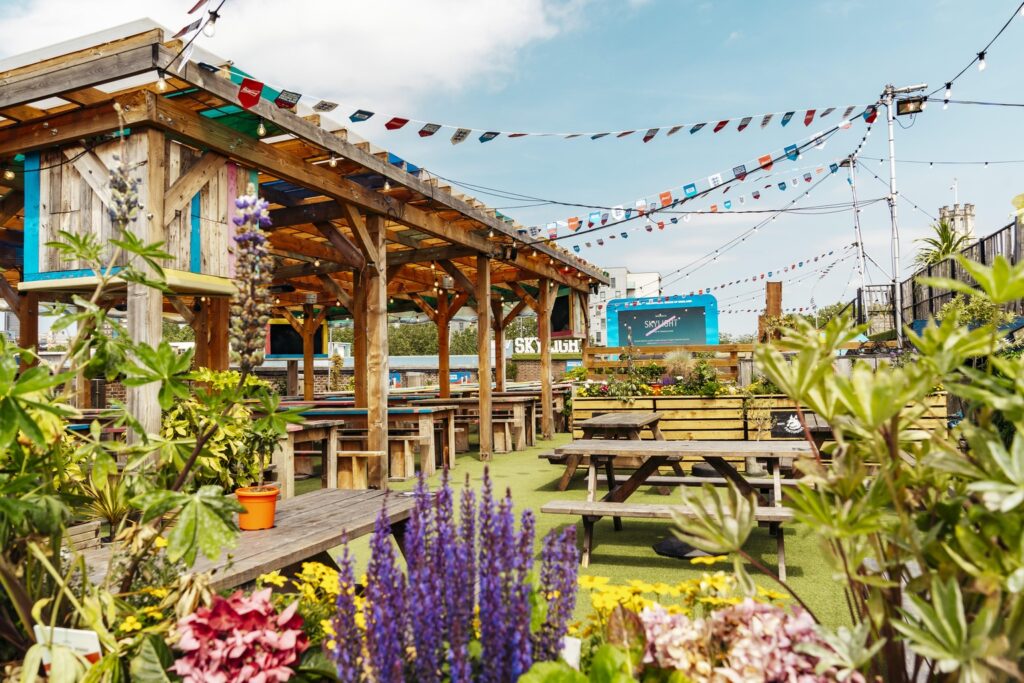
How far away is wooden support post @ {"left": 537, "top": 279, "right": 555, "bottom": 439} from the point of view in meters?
12.3

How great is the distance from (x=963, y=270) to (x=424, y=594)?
51.3 feet

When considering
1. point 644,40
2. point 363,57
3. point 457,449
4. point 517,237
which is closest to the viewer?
point 363,57

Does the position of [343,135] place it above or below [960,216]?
below

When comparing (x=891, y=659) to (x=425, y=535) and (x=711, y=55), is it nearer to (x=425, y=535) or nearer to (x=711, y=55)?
(x=425, y=535)

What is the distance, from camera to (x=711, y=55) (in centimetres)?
612

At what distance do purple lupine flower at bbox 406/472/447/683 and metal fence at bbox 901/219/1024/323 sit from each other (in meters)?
6.12

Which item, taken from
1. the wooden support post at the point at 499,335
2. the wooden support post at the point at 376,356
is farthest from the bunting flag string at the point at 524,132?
the wooden support post at the point at 499,335

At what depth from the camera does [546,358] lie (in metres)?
12.4

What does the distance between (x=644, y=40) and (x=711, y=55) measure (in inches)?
34.9

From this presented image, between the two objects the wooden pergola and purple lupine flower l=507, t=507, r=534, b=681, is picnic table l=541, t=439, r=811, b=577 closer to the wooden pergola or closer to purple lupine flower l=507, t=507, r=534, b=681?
purple lupine flower l=507, t=507, r=534, b=681

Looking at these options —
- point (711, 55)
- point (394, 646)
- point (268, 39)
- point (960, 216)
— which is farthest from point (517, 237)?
point (960, 216)

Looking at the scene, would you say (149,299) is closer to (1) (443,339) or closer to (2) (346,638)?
(2) (346,638)

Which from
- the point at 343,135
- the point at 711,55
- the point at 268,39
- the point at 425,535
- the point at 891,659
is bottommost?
the point at 891,659

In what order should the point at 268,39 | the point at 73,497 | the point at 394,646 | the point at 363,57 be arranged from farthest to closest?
1. the point at 268,39
2. the point at 363,57
3. the point at 73,497
4. the point at 394,646
